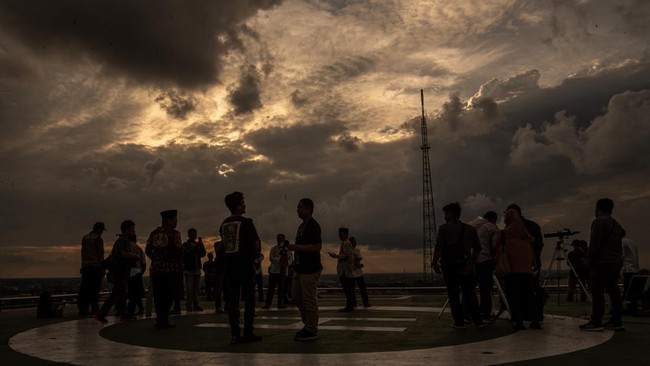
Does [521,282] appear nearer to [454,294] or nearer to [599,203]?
[454,294]

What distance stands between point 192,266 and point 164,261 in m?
3.37

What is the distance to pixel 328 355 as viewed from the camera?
6.12 metres

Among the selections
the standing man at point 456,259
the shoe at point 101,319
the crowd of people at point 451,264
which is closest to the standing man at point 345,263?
the crowd of people at point 451,264

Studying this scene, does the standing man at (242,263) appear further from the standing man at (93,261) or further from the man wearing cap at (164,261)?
the standing man at (93,261)

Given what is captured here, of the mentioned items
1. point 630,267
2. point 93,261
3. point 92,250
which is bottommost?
point 630,267

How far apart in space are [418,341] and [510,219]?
294 centimetres

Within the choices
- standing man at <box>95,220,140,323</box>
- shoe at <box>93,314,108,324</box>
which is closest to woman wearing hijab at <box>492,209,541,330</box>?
standing man at <box>95,220,140,323</box>

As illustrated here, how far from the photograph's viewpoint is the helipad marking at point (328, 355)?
575 centimetres

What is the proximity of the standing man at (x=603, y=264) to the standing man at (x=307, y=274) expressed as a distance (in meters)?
4.08

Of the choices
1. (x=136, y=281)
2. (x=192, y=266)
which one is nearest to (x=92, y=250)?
(x=136, y=281)

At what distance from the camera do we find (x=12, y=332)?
359 inches

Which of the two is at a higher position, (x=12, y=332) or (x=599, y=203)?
(x=599, y=203)

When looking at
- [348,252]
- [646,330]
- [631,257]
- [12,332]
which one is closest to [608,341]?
[646,330]

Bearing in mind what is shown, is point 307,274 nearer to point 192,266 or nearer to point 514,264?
point 514,264
